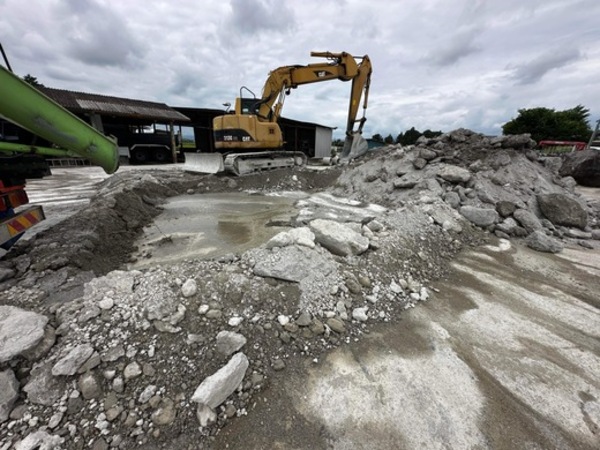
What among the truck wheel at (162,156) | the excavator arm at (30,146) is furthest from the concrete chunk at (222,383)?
the truck wheel at (162,156)

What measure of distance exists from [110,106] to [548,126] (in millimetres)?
44795

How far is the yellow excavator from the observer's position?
8.43 metres

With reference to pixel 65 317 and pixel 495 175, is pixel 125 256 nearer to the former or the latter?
pixel 65 317

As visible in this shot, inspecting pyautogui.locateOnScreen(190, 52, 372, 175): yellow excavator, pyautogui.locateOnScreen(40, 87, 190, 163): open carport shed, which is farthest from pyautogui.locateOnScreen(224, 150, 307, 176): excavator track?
pyautogui.locateOnScreen(40, 87, 190, 163): open carport shed

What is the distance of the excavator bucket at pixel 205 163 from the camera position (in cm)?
865

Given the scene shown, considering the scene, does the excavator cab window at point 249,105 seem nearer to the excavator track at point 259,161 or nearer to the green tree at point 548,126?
the excavator track at point 259,161

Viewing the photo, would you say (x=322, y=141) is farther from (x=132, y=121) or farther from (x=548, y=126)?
(x=548, y=126)

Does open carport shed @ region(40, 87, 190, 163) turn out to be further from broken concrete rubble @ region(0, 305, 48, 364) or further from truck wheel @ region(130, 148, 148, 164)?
broken concrete rubble @ region(0, 305, 48, 364)

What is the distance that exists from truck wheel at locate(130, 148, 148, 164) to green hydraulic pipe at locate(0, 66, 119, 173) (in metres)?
13.6

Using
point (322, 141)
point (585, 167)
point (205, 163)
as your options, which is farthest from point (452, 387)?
point (322, 141)

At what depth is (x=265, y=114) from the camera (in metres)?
9.02

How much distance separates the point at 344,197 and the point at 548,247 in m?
4.45

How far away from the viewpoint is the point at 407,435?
146 cm

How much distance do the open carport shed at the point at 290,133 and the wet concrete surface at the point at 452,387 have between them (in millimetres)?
14756
